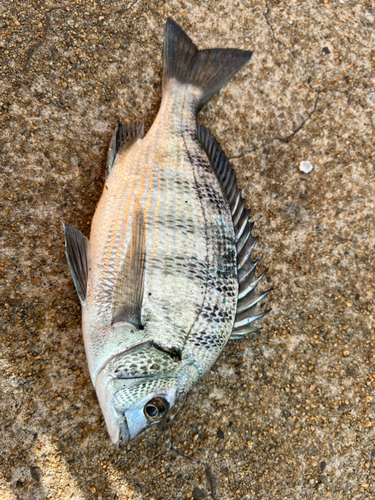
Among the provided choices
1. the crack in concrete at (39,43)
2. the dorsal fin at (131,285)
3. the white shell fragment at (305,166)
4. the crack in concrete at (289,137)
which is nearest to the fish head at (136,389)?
the dorsal fin at (131,285)

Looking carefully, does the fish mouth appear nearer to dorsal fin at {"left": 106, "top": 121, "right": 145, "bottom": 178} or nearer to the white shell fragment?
dorsal fin at {"left": 106, "top": 121, "right": 145, "bottom": 178}

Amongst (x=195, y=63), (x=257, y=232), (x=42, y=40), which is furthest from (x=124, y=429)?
(x=42, y=40)

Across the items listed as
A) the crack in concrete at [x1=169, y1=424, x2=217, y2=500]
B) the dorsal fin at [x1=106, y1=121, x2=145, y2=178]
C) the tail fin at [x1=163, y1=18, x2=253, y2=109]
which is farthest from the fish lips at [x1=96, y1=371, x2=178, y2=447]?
the tail fin at [x1=163, y1=18, x2=253, y2=109]

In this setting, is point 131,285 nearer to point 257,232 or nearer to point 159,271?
point 159,271

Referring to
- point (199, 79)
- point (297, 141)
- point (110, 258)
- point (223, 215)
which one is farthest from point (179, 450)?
point (199, 79)

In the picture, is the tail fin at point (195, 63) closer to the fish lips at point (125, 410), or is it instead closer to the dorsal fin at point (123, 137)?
the dorsal fin at point (123, 137)
